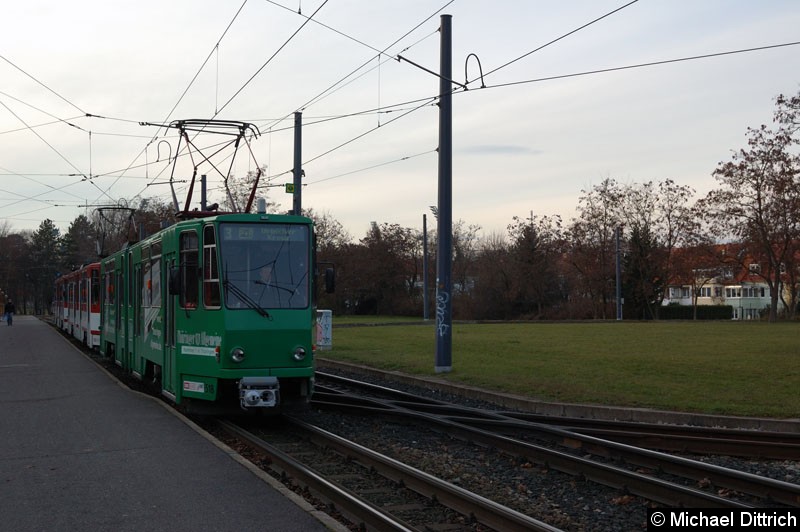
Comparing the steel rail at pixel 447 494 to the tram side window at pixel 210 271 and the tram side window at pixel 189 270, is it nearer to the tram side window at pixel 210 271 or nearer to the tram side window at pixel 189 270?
the tram side window at pixel 210 271

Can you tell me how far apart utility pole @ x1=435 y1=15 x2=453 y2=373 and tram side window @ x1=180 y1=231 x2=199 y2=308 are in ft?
26.9

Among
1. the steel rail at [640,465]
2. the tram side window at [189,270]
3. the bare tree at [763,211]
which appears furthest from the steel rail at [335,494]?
the bare tree at [763,211]

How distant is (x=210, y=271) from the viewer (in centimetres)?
1241

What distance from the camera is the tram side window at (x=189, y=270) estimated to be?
12.7m

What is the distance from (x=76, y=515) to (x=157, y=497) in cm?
82

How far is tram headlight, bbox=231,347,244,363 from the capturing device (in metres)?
12.0

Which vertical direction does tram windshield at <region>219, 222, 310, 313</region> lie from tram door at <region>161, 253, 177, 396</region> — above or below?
above

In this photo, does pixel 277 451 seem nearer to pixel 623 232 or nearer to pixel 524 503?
pixel 524 503

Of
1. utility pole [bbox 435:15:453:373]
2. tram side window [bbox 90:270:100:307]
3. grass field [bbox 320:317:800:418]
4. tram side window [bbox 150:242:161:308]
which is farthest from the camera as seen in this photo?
tram side window [bbox 90:270:100:307]

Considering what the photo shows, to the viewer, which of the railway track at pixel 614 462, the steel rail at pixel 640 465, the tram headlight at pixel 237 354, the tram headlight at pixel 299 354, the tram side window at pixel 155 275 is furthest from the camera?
the tram side window at pixel 155 275

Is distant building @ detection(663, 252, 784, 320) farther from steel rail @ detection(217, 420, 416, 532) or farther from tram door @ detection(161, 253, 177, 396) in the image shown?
steel rail @ detection(217, 420, 416, 532)

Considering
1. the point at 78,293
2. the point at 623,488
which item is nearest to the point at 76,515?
the point at 623,488

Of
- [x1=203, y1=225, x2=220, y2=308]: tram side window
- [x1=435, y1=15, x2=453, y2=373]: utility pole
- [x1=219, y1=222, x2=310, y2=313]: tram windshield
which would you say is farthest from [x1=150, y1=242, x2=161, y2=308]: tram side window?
[x1=435, y1=15, x2=453, y2=373]: utility pole

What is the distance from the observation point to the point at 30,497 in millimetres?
8234
